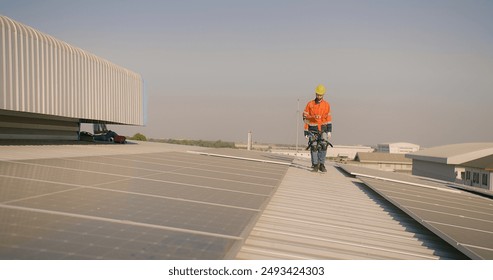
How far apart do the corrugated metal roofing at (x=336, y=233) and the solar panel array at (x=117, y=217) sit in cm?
28

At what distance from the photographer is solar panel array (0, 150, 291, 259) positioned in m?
2.36

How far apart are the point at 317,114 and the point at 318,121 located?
0.20m

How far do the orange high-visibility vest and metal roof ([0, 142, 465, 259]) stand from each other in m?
3.64

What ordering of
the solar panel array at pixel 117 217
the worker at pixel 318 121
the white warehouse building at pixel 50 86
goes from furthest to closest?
the white warehouse building at pixel 50 86
the worker at pixel 318 121
the solar panel array at pixel 117 217

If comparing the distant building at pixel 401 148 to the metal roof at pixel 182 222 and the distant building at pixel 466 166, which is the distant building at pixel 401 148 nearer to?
→ the distant building at pixel 466 166

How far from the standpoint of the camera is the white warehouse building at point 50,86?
34.9 feet

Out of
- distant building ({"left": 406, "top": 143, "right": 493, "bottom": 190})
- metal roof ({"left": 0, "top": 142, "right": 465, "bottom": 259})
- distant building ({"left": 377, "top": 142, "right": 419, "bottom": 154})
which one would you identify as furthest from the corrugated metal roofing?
distant building ({"left": 377, "top": 142, "right": 419, "bottom": 154})

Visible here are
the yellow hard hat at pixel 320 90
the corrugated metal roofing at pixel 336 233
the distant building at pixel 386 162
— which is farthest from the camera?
the distant building at pixel 386 162

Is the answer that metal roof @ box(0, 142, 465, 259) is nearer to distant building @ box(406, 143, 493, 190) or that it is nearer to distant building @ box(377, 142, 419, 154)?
distant building @ box(406, 143, 493, 190)

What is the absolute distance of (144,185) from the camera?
4.88 metres

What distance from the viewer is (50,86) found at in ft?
40.8

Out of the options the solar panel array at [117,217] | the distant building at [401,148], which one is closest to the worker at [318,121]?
the solar panel array at [117,217]

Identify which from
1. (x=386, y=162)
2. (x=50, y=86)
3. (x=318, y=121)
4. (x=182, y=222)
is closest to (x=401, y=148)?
(x=386, y=162)

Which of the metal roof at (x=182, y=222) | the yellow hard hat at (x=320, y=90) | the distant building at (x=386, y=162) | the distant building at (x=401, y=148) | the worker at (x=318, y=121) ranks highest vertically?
the yellow hard hat at (x=320, y=90)
